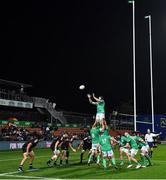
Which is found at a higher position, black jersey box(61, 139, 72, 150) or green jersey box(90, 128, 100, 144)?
green jersey box(90, 128, 100, 144)

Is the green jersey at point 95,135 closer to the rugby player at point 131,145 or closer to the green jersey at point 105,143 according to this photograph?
the rugby player at point 131,145

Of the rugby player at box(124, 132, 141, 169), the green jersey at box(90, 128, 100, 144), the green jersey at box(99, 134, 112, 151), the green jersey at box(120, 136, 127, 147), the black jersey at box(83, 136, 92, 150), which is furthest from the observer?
the black jersey at box(83, 136, 92, 150)

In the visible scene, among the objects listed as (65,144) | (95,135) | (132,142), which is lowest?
(65,144)

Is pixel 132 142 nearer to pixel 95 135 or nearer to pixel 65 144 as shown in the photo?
pixel 95 135

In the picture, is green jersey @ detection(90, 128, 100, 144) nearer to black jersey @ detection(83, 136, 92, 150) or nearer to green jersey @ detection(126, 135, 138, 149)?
green jersey @ detection(126, 135, 138, 149)

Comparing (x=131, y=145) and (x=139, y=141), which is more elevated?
(x=139, y=141)

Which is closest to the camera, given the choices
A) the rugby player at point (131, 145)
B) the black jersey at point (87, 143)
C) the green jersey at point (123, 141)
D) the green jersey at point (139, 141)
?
the rugby player at point (131, 145)

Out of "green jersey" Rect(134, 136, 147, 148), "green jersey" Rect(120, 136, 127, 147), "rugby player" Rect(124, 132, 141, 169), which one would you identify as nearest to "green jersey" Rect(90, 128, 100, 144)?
"green jersey" Rect(120, 136, 127, 147)

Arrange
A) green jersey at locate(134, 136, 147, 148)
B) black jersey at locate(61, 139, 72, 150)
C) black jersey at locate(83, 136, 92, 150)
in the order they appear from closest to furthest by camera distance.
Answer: green jersey at locate(134, 136, 147, 148) → black jersey at locate(61, 139, 72, 150) → black jersey at locate(83, 136, 92, 150)

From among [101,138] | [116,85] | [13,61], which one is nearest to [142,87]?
[116,85]

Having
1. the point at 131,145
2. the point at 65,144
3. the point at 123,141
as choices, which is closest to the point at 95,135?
the point at 123,141

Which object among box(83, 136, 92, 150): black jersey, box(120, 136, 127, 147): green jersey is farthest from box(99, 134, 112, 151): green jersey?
box(83, 136, 92, 150): black jersey

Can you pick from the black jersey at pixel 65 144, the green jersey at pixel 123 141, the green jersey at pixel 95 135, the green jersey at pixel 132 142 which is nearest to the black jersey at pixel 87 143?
the black jersey at pixel 65 144

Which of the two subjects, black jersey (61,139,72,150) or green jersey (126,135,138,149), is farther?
black jersey (61,139,72,150)
